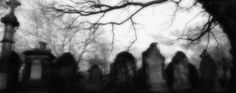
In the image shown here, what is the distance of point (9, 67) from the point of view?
7.70 m

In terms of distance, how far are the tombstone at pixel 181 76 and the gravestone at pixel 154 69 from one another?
1.03 feet

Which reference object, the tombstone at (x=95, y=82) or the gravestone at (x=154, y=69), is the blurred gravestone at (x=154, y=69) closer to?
the gravestone at (x=154, y=69)

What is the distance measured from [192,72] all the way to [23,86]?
5.69 metres

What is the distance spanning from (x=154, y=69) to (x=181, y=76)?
0.95 m

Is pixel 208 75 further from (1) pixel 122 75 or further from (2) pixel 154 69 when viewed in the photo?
(1) pixel 122 75

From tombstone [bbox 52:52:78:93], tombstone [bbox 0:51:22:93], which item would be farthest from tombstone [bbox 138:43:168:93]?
tombstone [bbox 0:51:22:93]

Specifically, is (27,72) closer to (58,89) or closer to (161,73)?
(58,89)

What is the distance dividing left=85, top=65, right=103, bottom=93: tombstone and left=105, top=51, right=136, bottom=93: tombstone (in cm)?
29

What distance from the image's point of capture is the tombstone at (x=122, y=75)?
298 inches

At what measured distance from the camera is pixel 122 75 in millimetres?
7852

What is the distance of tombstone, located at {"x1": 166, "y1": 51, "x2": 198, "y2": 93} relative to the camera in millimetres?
7871

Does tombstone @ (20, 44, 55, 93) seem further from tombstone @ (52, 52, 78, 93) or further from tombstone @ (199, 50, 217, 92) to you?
tombstone @ (199, 50, 217, 92)

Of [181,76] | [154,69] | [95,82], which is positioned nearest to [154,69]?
[154,69]

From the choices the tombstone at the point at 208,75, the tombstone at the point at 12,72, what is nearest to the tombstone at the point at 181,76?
the tombstone at the point at 208,75
